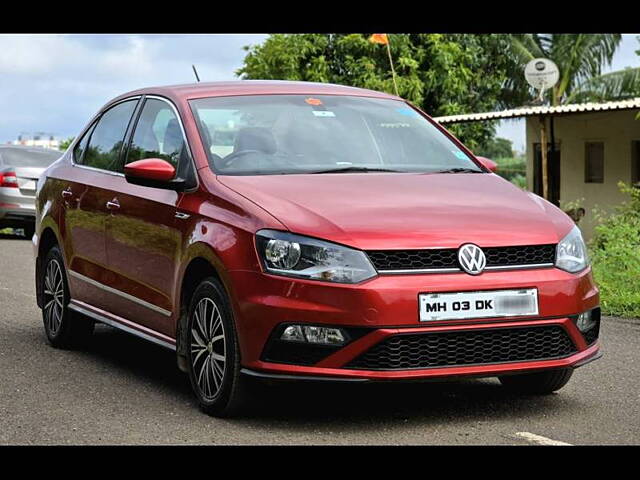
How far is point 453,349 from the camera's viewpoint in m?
5.96

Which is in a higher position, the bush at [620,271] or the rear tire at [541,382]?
the rear tire at [541,382]

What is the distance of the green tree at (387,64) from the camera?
129ft

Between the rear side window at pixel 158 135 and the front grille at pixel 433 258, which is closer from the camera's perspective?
the front grille at pixel 433 258

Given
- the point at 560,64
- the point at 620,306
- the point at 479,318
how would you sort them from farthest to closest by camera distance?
the point at 560,64 < the point at 620,306 < the point at 479,318

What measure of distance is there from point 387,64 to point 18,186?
20616 mm

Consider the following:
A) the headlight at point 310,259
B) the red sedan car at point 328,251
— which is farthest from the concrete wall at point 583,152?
the headlight at point 310,259

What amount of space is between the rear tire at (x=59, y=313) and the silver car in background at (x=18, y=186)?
12.6m

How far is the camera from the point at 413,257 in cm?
589

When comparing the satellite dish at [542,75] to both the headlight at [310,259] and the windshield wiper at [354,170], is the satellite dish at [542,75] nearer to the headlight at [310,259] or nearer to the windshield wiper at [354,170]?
the windshield wiper at [354,170]

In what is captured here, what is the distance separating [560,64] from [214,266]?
137 ft

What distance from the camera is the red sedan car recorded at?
588 cm
